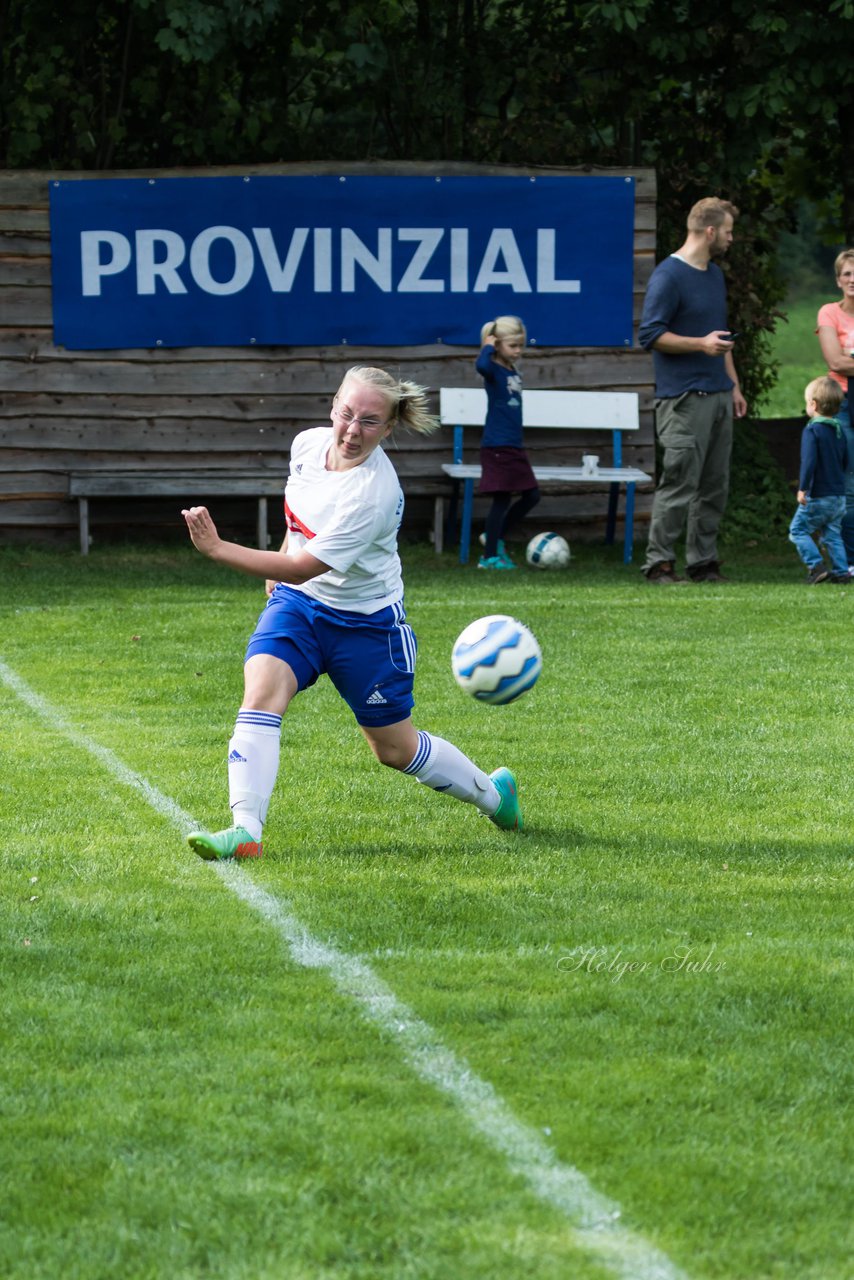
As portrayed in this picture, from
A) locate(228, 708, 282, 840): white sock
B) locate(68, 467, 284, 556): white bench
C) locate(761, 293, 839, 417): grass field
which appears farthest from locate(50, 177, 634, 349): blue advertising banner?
locate(761, 293, 839, 417): grass field

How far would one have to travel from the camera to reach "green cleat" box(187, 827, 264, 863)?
5.43 meters

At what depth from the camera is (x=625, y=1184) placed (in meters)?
3.23

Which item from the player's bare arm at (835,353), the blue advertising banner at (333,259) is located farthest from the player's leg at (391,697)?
the blue advertising banner at (333,259)

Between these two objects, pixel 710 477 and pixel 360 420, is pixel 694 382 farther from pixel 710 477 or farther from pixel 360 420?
pixel 360 420

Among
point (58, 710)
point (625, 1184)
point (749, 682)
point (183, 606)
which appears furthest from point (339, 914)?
point (183, 606)

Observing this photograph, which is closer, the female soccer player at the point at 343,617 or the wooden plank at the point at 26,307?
the female soccer player at the point at 343,617

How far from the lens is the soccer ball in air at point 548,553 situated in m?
13.8

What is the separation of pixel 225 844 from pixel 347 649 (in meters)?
0.75

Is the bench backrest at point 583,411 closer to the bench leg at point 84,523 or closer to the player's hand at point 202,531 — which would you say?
the bench leg at point 84,523

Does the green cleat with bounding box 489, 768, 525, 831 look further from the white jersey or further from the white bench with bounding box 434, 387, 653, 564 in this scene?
the white bench with bounding box 434, 387, 653, 564

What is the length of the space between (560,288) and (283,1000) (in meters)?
11.7

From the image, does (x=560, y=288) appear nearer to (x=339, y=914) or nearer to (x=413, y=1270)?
(x=339, y=914)

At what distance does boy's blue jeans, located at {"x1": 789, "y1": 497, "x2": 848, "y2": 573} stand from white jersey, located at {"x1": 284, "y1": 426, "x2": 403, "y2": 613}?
24.2ft

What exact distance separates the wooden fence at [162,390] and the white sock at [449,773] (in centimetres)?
931
